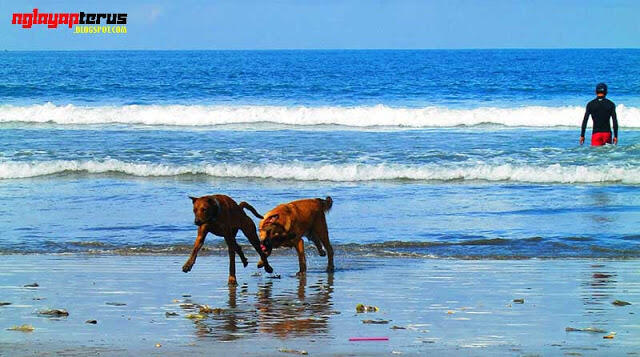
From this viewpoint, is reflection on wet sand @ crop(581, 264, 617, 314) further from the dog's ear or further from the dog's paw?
the dog's paw

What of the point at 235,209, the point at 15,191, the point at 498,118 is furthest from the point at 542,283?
the point at 498,118

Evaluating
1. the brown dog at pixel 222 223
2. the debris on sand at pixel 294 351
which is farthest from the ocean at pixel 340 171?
the debris on sand at pixel 294 351

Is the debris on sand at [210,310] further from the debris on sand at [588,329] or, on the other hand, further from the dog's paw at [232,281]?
the debris on sand at [588,329]

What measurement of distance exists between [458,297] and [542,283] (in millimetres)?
1106

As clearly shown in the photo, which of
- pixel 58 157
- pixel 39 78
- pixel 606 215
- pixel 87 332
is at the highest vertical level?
pixel 39 78

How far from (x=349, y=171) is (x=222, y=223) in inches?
339

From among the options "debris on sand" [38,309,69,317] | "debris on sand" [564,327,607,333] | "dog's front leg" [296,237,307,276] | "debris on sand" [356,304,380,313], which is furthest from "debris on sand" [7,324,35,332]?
"debris on sand" [564,327,607,333]

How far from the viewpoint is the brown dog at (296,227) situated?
9016mm

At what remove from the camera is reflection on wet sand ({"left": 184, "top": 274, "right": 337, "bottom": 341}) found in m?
6.68

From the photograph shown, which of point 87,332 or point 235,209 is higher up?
point 235,209

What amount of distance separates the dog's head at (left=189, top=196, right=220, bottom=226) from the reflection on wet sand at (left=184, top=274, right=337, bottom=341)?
65cm

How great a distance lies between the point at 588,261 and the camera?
1012 cm

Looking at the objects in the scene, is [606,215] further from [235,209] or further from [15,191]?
[15,191]

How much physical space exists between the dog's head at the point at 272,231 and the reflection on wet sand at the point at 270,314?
1.29 ft
